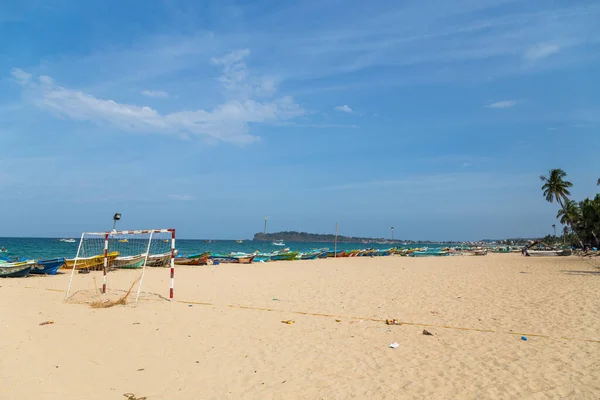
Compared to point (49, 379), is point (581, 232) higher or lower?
higher

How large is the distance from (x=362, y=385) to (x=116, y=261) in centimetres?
2360

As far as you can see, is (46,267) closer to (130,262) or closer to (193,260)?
(130,262)

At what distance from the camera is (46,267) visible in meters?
20.7

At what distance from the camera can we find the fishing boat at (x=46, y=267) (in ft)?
66.6

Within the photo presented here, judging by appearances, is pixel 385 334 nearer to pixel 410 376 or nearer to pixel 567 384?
pixel 410 376

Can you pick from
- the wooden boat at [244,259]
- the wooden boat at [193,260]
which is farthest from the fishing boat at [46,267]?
the wooden boat at [244,259]

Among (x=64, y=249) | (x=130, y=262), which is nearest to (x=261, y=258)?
(x=130, y=262)

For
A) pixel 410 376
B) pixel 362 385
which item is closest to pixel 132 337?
pixel 362 385

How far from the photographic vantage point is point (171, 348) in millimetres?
6973

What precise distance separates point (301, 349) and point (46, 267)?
19.5m

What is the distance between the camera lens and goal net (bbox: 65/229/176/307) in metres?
12.3

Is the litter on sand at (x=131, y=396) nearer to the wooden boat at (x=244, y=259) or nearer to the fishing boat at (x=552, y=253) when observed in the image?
the wooden boat at (x=244, y=259)

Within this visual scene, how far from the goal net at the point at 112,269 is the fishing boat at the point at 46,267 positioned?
0.92m

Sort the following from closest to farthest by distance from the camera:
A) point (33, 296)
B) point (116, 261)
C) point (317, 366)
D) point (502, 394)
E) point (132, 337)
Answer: point (502, 394), point (317, 366), point (132, 337), point (33, 296), point (116, 261)
